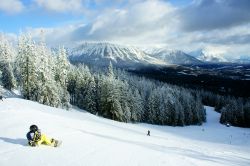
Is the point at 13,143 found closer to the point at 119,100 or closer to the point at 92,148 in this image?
the point at 92,148

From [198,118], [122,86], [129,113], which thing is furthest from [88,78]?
[198,118]

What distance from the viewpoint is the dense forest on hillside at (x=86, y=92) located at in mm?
64500

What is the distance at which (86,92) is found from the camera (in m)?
89.8

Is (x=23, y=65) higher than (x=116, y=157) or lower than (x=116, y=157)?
higher

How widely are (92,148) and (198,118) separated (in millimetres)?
98706

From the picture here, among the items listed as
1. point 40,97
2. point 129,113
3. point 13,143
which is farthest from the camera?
point 129,113

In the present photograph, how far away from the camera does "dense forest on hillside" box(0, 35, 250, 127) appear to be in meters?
64.5

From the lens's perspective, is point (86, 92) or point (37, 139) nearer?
point (37, 139)

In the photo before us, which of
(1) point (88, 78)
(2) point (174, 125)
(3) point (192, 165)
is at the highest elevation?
(1) point (88, 78)

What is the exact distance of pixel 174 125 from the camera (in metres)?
99.9

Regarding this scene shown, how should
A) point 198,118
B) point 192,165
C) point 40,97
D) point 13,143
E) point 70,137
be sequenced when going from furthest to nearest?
point 198,118 < point 40,97 < point 70,137 < point 13,143 < point 192,165

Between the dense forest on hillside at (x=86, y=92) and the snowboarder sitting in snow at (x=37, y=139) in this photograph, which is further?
the dense forest on hillside at (x=86, y=92)

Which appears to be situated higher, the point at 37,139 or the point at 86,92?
the point at 86,92

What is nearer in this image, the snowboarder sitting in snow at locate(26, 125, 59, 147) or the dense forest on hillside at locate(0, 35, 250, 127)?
the snowboarder sitting in snow at locate(26, 125, 59, 147)
